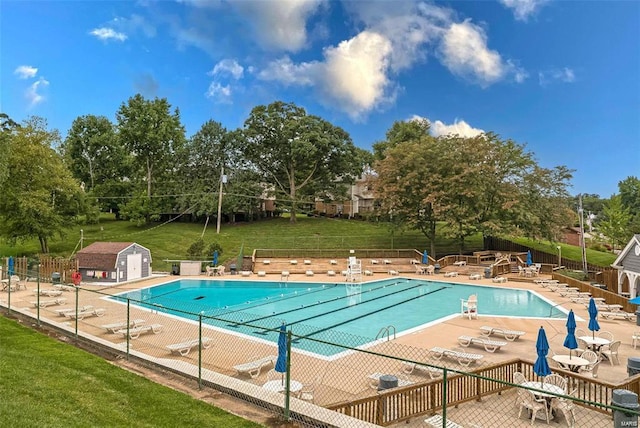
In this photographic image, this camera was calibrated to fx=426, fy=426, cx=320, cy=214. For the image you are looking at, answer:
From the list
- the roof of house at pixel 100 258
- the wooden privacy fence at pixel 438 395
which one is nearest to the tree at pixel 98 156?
the roof of house at pixel 100 258

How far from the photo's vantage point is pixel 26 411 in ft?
20.7

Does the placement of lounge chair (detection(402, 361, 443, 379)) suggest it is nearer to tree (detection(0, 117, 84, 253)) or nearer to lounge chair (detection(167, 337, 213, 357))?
lounge chair (detection(167, 337, 213, 357))

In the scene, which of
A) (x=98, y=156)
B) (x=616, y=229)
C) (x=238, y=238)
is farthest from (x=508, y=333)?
(x=98, y=156)

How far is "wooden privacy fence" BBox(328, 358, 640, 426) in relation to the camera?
23.7ft

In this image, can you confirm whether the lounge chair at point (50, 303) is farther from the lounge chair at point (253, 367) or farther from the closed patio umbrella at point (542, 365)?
the closed patio umbrella at point (542, 365)

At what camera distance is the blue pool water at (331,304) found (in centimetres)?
1725

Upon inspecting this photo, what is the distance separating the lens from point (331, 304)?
22422mm

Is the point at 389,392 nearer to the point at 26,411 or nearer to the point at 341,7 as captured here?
the point at 26,411

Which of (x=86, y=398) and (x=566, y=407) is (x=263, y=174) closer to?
(x=86, y=398)

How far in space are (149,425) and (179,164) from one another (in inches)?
1955

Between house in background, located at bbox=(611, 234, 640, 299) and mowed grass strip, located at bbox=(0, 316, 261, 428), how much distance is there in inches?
897

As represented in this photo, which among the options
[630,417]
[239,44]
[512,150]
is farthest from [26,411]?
[239,44]

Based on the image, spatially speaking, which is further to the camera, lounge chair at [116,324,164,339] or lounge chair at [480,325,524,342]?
lounge chair at [480,325,524,342]

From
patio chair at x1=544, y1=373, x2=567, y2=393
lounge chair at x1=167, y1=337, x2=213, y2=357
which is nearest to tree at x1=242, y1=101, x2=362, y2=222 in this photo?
lounge chair at x1=167, y1=337, x2=213, y2=357
